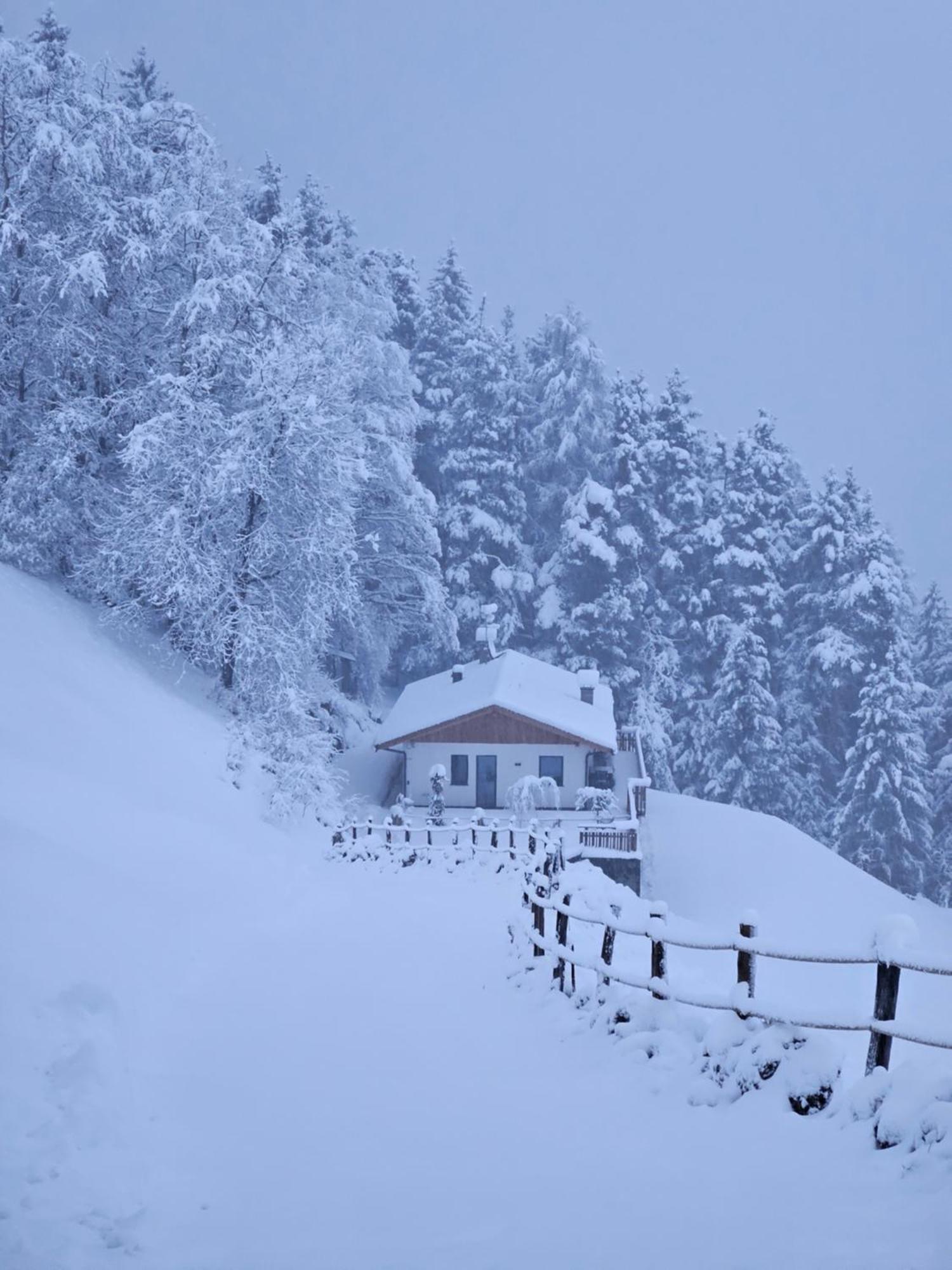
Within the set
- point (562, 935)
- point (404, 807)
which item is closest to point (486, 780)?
point (404, 807)

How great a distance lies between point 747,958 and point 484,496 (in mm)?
41720

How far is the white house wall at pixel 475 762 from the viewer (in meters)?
32.3

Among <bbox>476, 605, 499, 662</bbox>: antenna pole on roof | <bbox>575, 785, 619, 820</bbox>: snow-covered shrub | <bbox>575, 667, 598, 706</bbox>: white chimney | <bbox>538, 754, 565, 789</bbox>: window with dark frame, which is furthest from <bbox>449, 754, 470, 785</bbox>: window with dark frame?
<bbox>476, 605, 499, 662</bbox>: antenna pole on roof

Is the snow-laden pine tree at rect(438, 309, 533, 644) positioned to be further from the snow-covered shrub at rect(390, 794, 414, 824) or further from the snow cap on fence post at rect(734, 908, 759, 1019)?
the snow cap on fence post at rect(734, 908, 759, 1019)

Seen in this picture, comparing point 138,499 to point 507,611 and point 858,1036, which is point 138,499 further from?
point 507,611

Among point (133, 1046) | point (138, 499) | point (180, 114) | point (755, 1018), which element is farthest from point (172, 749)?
point (180, 114)

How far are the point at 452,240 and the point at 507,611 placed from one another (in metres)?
19.5

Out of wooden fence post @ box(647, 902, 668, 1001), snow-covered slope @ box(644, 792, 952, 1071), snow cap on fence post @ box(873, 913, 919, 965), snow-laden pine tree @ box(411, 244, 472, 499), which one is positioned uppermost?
snow-laden pine tree @ box(411, 244, 472, 499)

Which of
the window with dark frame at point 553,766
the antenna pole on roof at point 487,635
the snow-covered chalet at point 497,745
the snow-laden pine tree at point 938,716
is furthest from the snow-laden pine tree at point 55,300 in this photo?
the snow-laden pine tree at point 938,716

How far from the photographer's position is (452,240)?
48094mm

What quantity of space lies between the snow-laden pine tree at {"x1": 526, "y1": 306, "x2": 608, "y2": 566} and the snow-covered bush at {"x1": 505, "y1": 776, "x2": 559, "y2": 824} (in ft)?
65.7

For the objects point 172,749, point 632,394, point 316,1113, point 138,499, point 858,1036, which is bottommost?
point 858,1036

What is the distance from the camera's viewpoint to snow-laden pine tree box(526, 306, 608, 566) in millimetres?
47469

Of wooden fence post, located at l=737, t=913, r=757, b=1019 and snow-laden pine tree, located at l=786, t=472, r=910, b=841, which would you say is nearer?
wooden fence post, located at l=737, t=913, r=757, b=1019
